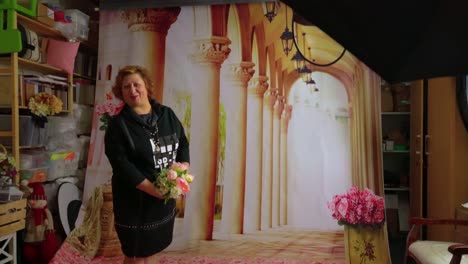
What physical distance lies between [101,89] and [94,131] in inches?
13.9

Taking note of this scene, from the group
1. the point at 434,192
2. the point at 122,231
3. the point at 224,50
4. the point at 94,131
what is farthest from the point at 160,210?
the point at 434,192

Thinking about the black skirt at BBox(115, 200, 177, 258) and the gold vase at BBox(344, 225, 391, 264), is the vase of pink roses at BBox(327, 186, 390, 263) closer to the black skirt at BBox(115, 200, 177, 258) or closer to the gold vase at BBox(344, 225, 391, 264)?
the gold vase at BBox(344, 225, 391, 264)

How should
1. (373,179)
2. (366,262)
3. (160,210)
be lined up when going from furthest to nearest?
1. (373,179)
2. (366,262)
3. (160,210)

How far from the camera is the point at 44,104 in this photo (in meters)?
3.05

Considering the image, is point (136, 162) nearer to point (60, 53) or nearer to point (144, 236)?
point (144, 236)

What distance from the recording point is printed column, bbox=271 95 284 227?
3.19m

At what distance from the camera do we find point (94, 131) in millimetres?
3389

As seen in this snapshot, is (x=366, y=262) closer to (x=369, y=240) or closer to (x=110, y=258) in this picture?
(x=369, y=240)

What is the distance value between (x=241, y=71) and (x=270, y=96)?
0.99ft

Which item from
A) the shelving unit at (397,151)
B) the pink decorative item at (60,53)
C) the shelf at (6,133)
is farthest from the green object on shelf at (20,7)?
the shelving unit at (397,151)

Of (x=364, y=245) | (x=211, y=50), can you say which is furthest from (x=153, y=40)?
(x=364, y=245)

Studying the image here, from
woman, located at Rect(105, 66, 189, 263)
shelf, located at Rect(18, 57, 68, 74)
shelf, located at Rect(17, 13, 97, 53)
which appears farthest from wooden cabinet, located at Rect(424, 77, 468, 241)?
shelf, located at Rect(18, 57, 68, 74)

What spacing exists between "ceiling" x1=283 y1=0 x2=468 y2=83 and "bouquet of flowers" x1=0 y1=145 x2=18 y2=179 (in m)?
2.80

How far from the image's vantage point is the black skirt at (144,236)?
104 inches
